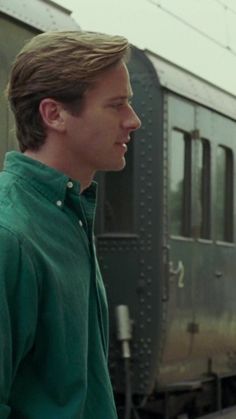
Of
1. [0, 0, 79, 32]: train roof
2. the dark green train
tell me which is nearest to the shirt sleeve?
[0, 0, 79, 32]: train roof

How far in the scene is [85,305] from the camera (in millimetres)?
1720

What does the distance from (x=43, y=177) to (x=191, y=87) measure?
19.8ft

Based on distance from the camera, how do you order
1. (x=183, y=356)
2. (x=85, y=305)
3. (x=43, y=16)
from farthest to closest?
(x=183, y=356) → (x=43, y=16) → (x=85, y=305)

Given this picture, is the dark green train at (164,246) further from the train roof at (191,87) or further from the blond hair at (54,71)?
the blond hair at (54,71)

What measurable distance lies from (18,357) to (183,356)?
19.3 feet

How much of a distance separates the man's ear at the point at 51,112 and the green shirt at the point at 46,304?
0.26 feet

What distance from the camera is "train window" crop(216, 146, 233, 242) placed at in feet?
26.8

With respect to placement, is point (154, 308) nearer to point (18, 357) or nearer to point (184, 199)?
point (184, 199)

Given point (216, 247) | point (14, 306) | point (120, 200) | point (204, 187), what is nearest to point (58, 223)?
point (14, 306)

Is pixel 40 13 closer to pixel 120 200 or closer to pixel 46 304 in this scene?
pixel 120 200

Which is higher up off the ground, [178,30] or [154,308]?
[178,30]

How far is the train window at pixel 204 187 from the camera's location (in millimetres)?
7816

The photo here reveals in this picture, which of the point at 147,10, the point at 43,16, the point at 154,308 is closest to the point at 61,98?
the point at 43,16

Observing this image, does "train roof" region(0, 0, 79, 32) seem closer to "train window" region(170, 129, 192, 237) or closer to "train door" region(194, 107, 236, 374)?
"train window" region(170, 129, 192, 237)
